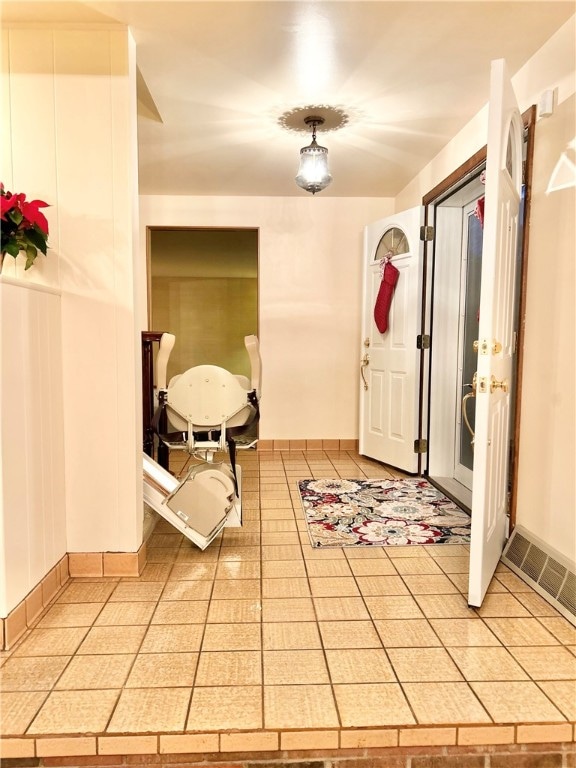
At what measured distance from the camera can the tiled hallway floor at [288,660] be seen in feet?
4.57

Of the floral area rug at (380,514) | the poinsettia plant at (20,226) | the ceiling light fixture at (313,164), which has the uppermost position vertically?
the ceiling light fixture at (313,164)

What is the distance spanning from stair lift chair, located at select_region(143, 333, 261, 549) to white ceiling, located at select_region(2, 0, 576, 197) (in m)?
1.32

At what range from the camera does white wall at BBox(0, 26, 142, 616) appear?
2090 mm

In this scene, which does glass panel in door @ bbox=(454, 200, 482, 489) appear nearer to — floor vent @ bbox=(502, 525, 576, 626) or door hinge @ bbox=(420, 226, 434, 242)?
door hinge @ bbox=(420, 226, 434, 242)

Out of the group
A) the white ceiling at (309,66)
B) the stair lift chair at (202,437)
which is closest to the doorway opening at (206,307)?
the white ceiling at (309,66)

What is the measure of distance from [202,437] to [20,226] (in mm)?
1624

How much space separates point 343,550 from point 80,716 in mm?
1454

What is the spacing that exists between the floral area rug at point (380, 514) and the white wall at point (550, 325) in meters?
0.58

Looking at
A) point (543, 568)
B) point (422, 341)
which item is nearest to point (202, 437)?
point (422, 341)

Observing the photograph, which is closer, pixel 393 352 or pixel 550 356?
pixel 550 356

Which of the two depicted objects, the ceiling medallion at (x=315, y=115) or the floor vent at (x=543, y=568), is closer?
the floor vent at (x=543, y=568)

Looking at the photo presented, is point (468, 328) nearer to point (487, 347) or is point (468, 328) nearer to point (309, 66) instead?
point (487, 347)

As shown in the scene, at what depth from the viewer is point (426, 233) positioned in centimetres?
380

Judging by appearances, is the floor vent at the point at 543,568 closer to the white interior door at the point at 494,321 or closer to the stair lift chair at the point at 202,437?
the white interior door at the point at 494,321
